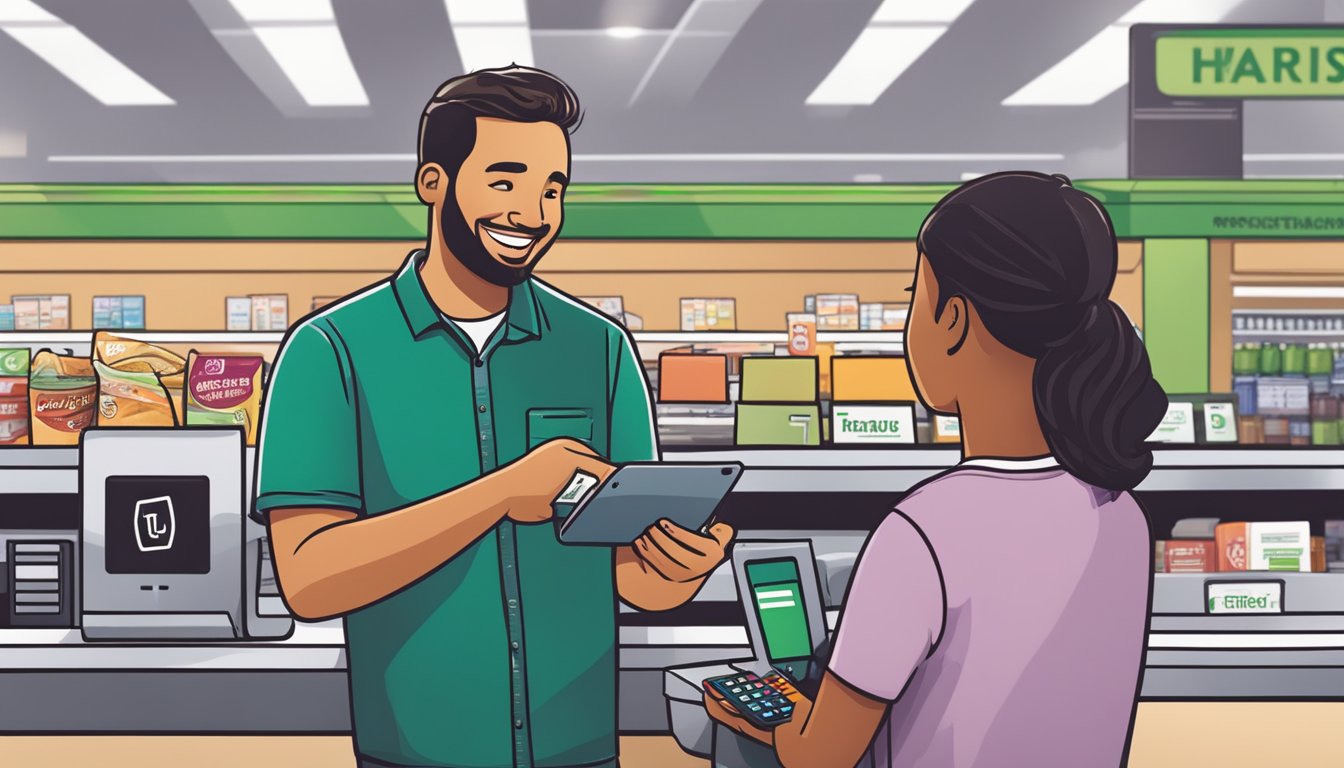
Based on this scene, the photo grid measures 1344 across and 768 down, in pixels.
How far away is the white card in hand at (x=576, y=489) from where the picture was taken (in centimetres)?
123

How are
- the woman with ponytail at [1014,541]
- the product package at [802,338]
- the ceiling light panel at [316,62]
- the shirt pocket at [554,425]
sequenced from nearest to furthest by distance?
1. the woman with ponytail at [1014,541]
2. the shirt pocket at [554,425]
3. the product package at [802,338]
4. the ceiling light panel at [316,62]

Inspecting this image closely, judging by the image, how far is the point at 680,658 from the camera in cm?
214

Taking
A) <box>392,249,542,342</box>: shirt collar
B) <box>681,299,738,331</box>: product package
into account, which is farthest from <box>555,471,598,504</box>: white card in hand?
<box>681,299,738,331</box>: product package

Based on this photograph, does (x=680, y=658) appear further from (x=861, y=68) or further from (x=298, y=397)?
(x=861, y=68)

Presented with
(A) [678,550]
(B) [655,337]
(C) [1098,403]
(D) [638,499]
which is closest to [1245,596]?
(C) [1098,403]

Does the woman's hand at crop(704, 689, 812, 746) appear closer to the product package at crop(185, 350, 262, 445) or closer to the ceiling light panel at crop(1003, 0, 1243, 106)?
the product package at crop(185, 350, 262, 445)

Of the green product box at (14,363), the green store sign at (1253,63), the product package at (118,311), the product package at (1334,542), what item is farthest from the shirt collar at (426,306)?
the product package at (118,311)

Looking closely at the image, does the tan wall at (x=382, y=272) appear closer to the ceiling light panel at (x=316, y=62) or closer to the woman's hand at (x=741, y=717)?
the ceiling light panel at (x=316, y=62)

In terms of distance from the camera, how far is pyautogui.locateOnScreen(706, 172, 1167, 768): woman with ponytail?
1.06 meters

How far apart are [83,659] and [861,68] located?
24.9 feet

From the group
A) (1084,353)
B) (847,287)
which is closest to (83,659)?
(1084,353)

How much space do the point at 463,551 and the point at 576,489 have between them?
0.76 ft

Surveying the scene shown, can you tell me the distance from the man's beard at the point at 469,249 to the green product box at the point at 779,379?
1.30 metres

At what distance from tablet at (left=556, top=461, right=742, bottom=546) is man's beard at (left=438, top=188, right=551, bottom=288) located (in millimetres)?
341
